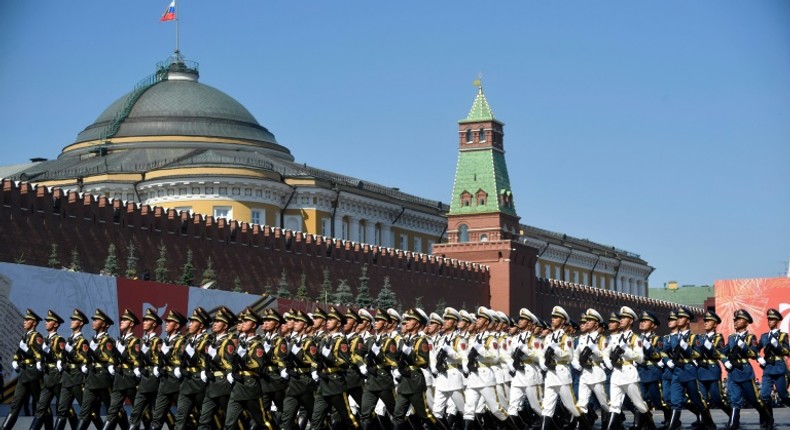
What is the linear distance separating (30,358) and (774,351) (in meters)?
9.33

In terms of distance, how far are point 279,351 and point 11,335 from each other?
8.70m

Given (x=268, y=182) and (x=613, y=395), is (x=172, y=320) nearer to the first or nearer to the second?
(x=613, y=395)

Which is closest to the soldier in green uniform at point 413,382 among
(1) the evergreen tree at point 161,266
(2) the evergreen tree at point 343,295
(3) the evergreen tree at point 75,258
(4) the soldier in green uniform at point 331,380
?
(4) the soldier in green uniform at point 331,380

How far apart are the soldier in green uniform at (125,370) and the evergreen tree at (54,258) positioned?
21.2 m

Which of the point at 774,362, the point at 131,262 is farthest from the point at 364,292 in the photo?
the point at 774,362

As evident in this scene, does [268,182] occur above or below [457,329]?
above

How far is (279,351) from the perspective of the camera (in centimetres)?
1634

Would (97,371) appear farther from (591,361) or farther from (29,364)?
(591,361)

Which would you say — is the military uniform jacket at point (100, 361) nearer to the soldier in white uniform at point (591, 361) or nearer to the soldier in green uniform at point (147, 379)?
the soldier in green uniform at point (147, 379)

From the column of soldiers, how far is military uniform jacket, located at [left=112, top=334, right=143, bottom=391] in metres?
0.02

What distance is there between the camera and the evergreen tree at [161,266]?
Answer: 1711 inches

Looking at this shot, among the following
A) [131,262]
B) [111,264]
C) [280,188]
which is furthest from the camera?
[280,188]

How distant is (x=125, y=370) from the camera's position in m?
17.1

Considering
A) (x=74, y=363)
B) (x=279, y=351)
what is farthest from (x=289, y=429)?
(x=74, y=363)
